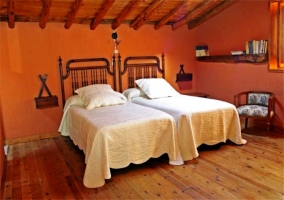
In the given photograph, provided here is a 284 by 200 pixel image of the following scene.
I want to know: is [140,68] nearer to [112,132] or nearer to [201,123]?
[201,123]

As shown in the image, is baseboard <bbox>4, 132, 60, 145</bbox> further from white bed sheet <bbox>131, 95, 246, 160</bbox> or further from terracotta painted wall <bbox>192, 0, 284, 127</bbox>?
terracotta painted wall <bbox>192, 0, 284, 127</bbox>

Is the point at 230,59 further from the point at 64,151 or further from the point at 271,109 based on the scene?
the point at 64,151

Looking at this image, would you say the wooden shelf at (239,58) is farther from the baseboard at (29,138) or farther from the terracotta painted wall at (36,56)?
the baseboard at (29,138)

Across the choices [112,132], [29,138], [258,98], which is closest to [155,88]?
[258,98]

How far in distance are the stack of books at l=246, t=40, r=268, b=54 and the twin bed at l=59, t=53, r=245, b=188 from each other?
123 centimetres

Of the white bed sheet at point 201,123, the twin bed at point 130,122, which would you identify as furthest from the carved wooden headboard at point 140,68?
the white bed sheet at point 201,123

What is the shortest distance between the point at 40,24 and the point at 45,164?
223 centimetres

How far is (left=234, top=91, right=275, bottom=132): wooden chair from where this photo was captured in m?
3.87

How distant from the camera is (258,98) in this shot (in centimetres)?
423

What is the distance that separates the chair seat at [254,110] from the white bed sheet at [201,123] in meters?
0.54

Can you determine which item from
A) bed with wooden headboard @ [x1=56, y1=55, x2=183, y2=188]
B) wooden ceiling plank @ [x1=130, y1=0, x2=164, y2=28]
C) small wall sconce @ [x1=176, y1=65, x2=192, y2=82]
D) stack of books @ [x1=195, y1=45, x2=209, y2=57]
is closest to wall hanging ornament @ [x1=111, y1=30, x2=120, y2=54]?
wooden ceiling plank @ [x1=130, y1=0, x2=164, y2=28]

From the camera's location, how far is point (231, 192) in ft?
7.81

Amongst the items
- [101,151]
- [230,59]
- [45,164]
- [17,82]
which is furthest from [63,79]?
[230,59]

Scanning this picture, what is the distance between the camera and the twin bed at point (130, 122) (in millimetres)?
2729
